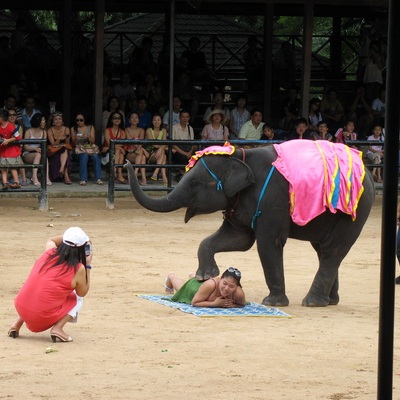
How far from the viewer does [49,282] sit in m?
8.22

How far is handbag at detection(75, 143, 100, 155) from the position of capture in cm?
1758

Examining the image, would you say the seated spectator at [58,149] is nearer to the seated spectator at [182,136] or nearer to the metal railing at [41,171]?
the metal railing at [41,171]

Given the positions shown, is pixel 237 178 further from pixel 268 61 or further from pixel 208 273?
pixel 268 61

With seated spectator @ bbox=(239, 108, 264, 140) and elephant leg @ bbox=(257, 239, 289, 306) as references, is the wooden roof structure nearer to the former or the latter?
seated spectator @ bbox=(239, 108, 264, 140)

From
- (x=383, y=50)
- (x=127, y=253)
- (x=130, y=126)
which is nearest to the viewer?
(x=127, y=253)

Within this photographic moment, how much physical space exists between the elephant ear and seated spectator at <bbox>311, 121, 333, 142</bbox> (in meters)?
8.62

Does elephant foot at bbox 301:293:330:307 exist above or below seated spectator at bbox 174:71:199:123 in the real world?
below

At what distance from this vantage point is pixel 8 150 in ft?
54.3

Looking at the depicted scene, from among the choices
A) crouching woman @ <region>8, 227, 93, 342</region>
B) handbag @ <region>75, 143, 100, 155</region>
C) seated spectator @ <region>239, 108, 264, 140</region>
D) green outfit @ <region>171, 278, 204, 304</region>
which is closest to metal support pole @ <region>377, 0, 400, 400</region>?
crouching woman @ <region>8, 227, 93, 342</region>

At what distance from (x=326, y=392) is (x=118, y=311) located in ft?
10.1

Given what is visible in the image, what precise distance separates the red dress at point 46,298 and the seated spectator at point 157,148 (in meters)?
9.63

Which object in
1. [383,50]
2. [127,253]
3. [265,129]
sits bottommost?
[127,253]

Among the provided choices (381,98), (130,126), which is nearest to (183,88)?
(130,126)

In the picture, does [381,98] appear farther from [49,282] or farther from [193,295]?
[49,282]
